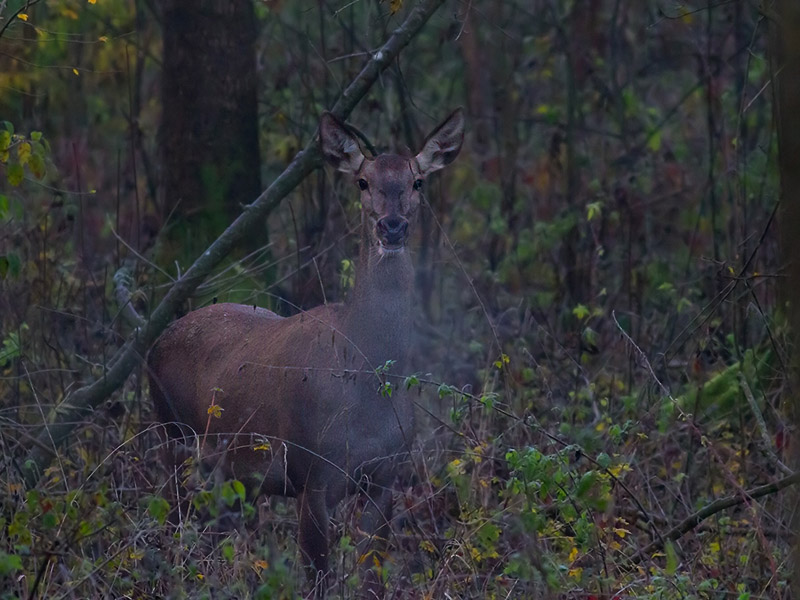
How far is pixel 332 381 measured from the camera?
657 centimetres

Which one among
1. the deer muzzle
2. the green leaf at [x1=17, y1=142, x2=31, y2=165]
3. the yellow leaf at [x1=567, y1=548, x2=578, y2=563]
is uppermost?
the green leaf at [x1=17, y1=142, x2=31, y2=165]

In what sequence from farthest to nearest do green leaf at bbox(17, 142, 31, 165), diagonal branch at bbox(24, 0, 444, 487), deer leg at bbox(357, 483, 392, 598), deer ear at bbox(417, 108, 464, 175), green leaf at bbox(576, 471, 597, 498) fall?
diagonal branch at bbox(24, 0, 444, 487) → deer ear at bbox(417, 108, 464, 175) → deer leg at bbox(357, 483, 392, 598) → green leaf at bbox(17, 142, 31, 165) → green leaf at bbox(576, 471, 597, 498)

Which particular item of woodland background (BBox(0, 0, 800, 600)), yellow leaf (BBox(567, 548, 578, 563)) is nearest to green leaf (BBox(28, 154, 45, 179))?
woodland background (BBox(0, 0, 800, 600))

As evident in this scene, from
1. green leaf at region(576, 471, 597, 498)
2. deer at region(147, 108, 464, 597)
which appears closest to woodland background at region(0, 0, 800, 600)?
green leaf at region(576, 471, 597, 498)

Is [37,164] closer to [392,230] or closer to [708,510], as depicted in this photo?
[392,230]

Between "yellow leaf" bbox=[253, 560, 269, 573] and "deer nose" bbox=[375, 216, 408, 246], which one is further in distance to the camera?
"deer nose" bbox=[375, 216, 408, 246]

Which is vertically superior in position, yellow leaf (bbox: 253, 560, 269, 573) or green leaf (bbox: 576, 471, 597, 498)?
green leaf (bbox: 576, 471, 597, 498)

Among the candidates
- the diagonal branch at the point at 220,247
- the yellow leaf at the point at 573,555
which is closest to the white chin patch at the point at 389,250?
the diagonal branch at the point at 220,247

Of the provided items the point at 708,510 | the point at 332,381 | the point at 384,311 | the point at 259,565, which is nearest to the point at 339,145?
the point at 384,311

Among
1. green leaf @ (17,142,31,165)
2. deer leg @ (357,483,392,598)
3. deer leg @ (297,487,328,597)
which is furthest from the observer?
deer leg @ (297,487,328,597)

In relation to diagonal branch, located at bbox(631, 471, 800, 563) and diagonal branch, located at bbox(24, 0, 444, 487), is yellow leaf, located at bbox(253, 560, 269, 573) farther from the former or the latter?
diagonal branch, located at bbox(24, 0, 444, 487)

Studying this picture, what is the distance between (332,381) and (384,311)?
1.63 feet

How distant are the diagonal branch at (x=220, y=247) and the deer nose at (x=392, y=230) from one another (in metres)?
1.03

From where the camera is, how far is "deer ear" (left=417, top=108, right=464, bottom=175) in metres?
7.32
